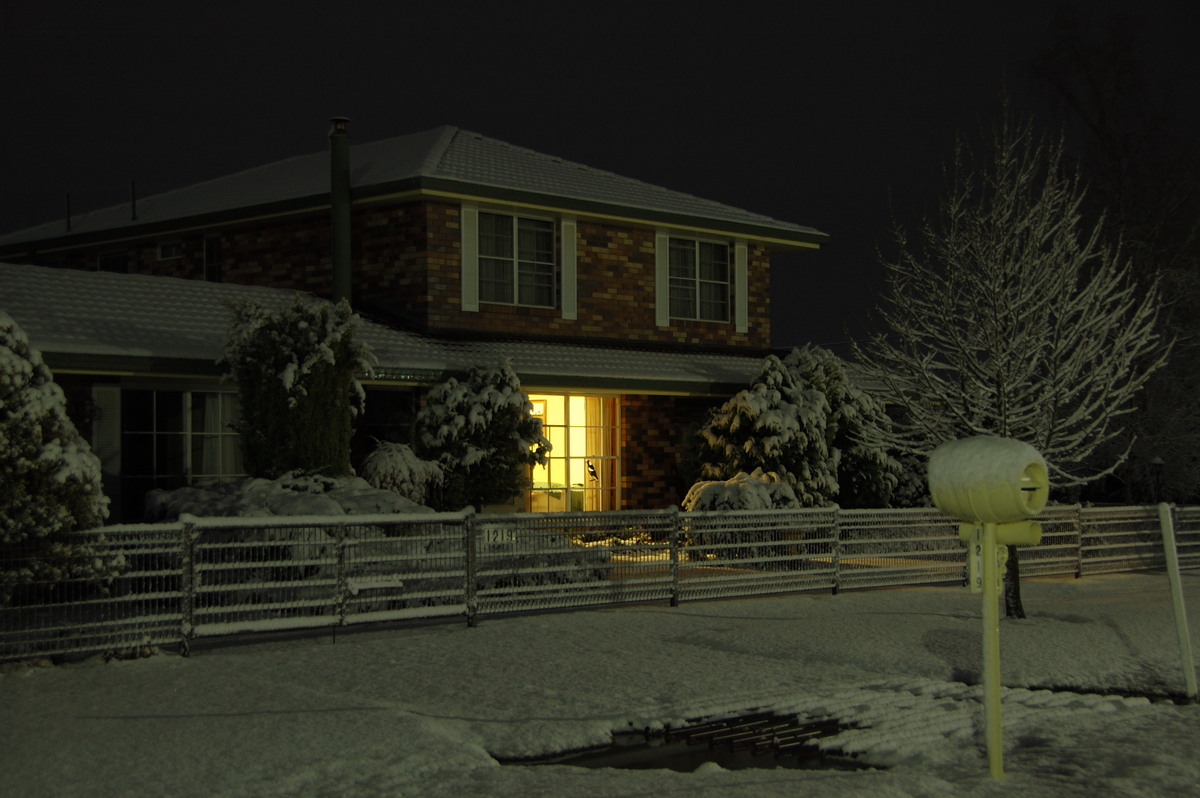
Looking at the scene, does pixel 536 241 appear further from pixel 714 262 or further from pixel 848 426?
pixel 848 426

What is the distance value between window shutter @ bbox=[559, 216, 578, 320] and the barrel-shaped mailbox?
1594 centimetres

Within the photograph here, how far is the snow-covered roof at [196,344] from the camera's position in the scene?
16.7 m

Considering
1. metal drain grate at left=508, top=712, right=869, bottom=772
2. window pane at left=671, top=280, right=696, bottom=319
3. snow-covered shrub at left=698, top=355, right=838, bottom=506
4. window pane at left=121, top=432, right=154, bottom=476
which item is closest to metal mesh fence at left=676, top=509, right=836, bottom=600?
snow-covered shrub at left=698, top=355, right=838, bottom=506

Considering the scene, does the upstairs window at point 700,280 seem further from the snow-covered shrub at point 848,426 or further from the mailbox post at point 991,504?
the mailbox post at point 991,504

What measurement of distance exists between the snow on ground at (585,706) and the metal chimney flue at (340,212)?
9593 millimetres

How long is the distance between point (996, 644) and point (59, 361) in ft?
40.8

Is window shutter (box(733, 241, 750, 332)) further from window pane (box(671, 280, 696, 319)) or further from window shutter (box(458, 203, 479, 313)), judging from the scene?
window shutter (box(458, 203, 479, 313))

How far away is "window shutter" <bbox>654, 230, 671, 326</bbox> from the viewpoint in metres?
24.6

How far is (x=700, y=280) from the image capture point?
83.4 ft

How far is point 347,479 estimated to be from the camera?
54.0 ft

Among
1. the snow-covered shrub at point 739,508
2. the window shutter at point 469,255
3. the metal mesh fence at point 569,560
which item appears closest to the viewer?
the metal mesh fence at point 569,560

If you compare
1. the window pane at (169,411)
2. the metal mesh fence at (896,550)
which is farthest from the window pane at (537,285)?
the metal mesh fence at (896,550)

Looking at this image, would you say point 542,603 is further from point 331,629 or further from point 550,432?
point 550,432

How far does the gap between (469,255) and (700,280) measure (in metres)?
5.40
